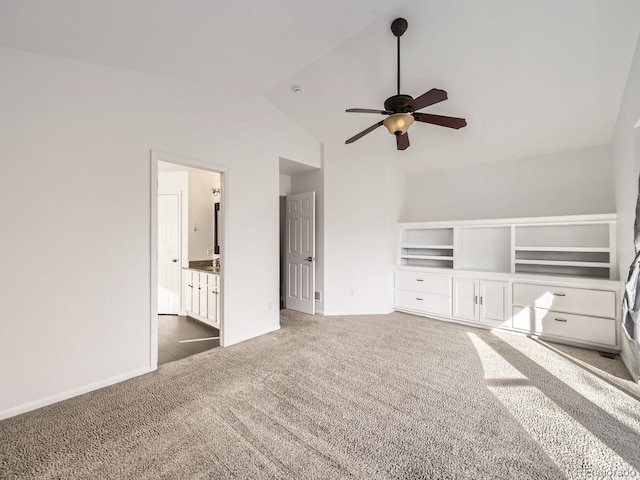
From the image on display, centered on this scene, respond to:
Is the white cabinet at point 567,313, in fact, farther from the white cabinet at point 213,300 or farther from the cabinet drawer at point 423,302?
the white cabinet at point 213,300

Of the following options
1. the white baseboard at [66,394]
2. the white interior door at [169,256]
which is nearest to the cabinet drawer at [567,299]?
the white baseboard at [66,394]

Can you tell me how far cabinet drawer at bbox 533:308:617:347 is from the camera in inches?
126

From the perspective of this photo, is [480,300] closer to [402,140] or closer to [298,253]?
[402,140]

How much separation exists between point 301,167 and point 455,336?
11.1 feet

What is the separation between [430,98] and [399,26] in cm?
86

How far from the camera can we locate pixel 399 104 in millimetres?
2344

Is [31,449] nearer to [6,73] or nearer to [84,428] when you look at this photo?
[84,428]

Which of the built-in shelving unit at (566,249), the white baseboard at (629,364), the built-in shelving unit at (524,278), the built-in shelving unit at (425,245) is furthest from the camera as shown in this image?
the built-in shelving unit at (425,245)

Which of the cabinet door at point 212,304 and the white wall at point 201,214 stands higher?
the white wall at point 201,214

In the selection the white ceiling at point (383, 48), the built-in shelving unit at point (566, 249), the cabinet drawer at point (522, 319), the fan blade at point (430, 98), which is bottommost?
the cabinet drawer at point (522, 319)

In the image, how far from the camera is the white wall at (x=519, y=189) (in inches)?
147

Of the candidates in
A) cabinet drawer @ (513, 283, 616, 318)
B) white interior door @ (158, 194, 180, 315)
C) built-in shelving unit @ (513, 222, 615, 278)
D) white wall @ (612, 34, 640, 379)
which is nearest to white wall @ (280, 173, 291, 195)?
white interior door @ (158, 194, 180, 315)

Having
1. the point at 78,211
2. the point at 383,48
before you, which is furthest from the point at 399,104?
the point at 78,211

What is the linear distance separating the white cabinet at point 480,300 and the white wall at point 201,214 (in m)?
4.28
